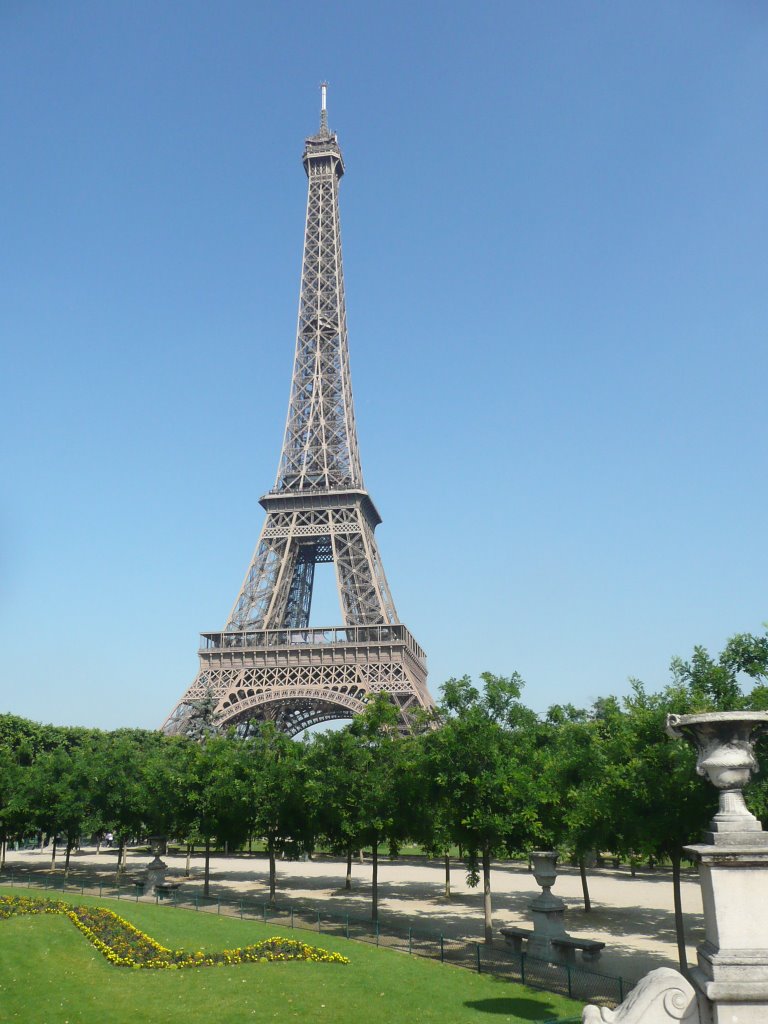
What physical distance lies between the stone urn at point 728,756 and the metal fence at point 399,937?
8625mm

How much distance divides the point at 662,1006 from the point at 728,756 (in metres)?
3.26

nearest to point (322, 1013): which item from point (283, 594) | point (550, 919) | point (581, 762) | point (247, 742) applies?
point (550, 919)

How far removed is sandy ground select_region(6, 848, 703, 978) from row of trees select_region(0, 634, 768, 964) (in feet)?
8.65

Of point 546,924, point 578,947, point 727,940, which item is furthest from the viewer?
point 546,924

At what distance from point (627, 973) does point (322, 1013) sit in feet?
27.9

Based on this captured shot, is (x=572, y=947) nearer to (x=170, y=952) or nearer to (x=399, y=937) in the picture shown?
(x=399, y=937)

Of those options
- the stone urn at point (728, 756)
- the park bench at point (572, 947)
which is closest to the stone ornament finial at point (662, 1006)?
the stone urn at point (728, 756)

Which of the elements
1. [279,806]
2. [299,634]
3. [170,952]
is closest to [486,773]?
[170,952]

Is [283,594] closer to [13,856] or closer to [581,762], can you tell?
[13,856]

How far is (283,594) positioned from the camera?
77.0m

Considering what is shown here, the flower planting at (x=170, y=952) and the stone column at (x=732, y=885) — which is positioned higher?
the stone column at (x=732, y=885)

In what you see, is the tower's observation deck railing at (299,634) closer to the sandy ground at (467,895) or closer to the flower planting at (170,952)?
the sandy ground at (467,895)

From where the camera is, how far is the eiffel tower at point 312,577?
6844 cm

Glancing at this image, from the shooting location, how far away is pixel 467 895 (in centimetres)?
3609
